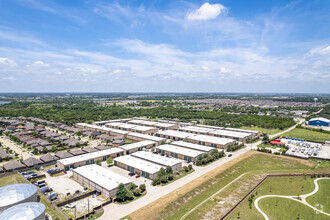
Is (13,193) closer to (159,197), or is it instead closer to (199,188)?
(159,197)

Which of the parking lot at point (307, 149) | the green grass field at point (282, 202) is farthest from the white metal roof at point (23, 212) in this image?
the parking lot at point (307, 149)

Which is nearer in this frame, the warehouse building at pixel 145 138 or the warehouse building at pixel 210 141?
the warehouse building at pixel 210 141

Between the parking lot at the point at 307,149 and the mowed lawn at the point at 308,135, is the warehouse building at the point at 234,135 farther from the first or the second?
the mowed lawn at the point at 308,135

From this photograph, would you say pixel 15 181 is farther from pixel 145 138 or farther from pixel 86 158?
pixel 145 138

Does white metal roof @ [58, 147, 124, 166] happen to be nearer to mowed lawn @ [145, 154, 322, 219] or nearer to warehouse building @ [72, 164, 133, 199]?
warehouse building @ [72, 164, 133, 199]

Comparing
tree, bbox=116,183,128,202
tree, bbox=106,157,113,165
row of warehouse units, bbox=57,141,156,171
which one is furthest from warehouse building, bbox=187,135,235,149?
tree, bbox=116,183,128,202

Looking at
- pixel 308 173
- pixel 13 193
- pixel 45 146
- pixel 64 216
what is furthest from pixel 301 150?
pixel 45 146

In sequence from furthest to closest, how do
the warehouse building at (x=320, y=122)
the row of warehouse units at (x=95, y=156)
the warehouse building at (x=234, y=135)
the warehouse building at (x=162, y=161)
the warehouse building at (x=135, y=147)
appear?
the warehouse building at (x=320, y=122) → the warehouse building at (x=234, y=135) → the warehouse building at (x=135, y=147) → the row of warehouse units at (x=95, y=156) → the warehouse building at (x=162, y=161)

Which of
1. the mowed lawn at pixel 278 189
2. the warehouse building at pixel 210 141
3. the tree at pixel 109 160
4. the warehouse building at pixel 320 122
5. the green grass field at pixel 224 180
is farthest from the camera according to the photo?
the warehouse building at pixel 320 122

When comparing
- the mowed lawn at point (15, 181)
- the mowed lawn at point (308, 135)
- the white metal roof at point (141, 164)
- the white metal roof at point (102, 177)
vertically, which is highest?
the white metal roof at point (102, 177)
